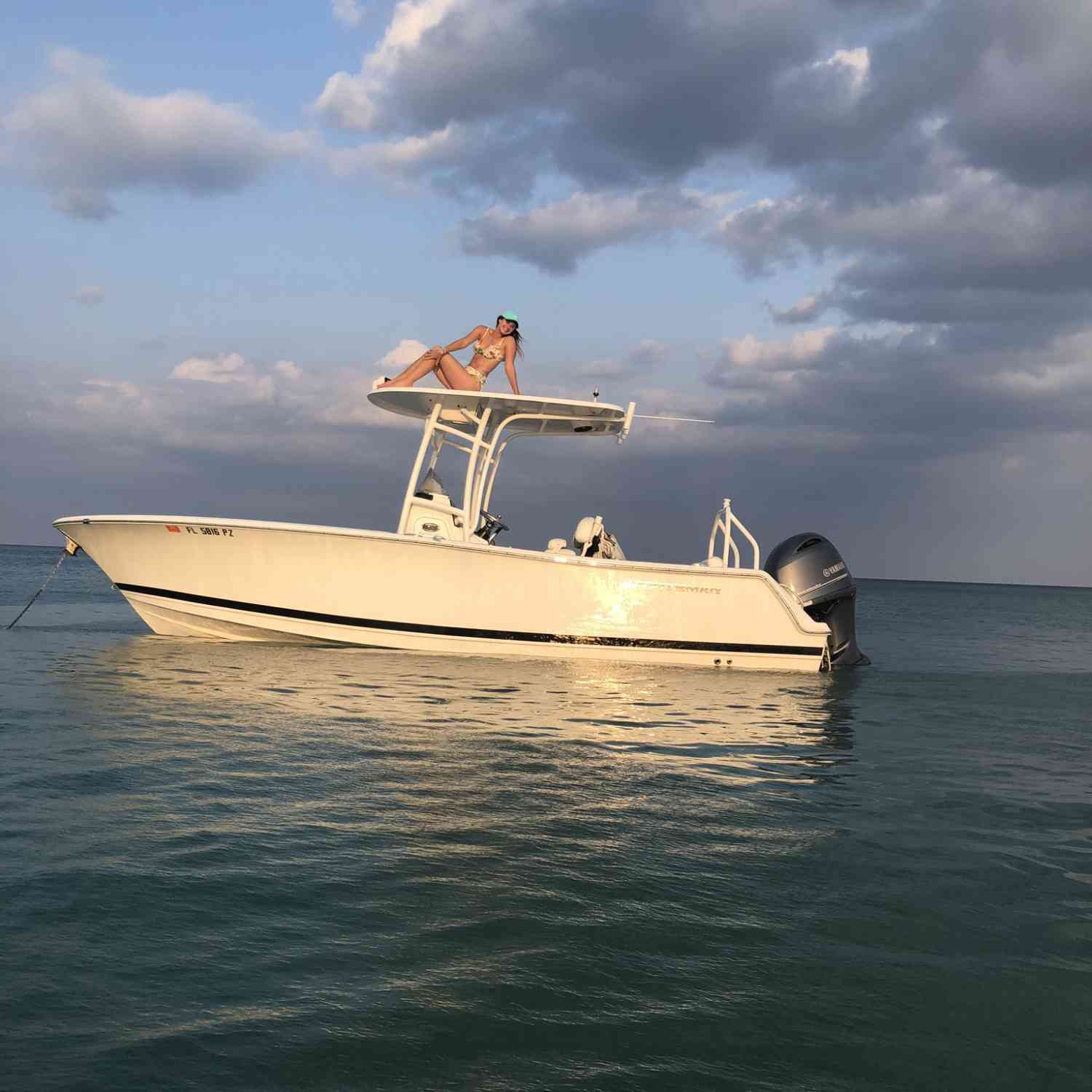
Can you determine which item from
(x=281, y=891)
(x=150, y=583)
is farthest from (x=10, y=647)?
(x=281, y=891)

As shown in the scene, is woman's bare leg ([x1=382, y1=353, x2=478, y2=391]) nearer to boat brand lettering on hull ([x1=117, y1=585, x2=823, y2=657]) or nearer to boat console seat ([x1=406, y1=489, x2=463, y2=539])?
boat console seat ([x1=406, y1=489, x2=463, y2=539])

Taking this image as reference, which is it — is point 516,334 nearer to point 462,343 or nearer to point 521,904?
point 462,343

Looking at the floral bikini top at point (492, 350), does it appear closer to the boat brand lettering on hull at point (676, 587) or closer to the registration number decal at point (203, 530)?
the boat brand lettering on hull at point (676, 587)

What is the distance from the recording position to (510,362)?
13.6 meters

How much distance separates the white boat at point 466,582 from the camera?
1254 centimetres

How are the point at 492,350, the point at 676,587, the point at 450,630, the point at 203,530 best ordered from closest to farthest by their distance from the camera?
1. the point at 203,530
2. the point at 450,630
3. the point at 676,587
4. the point at 492,350

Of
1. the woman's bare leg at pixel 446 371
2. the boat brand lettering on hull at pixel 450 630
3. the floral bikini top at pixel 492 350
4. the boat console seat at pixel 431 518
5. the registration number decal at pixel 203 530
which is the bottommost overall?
the boat brand lettering on hull at pixel 450 630

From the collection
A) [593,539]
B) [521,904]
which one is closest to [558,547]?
[593,539]

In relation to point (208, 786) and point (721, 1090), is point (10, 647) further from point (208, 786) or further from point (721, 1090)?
point (721, 1090)

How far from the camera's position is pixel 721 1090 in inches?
95.5

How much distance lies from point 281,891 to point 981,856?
3447 millimetres

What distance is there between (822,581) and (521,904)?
11179 mm

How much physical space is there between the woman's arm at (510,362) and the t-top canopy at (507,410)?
0.90ft

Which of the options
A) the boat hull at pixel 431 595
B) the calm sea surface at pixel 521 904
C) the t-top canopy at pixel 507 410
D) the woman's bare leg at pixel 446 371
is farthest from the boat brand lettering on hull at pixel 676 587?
the calm sea surface at pixel 521 904
